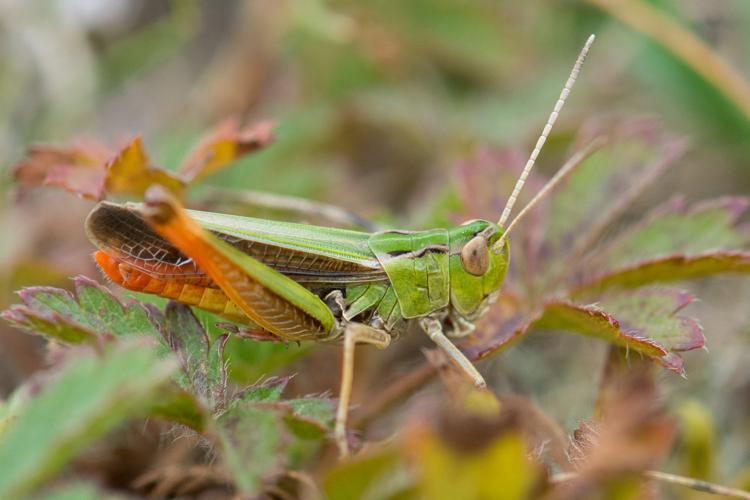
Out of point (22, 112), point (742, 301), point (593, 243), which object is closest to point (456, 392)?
point (593, 243)

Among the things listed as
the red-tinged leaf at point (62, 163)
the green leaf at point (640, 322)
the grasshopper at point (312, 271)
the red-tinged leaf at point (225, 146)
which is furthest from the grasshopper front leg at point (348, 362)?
the red-tinged leaf at point (62, 163)

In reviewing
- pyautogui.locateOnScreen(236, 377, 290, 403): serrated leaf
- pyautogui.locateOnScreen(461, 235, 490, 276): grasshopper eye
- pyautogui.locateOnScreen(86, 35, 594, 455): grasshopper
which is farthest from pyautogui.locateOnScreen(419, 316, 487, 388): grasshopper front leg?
pyautogui.locateOnScreen(236, 377, 290, 403): serrated leaf

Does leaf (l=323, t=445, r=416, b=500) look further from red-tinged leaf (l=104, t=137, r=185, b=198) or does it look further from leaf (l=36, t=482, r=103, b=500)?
red-tinged leaf (l=104, t=137, r=185, b=198)

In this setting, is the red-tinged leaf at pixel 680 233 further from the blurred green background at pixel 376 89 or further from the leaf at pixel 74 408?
the leaf at pixel 74 408

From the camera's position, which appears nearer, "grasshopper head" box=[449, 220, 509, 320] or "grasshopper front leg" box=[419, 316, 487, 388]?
"grasshopper front leg" box=[419, 316, 487, 388]

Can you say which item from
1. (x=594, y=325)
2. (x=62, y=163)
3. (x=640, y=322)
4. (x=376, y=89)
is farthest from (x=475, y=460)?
(x=376, y=89)

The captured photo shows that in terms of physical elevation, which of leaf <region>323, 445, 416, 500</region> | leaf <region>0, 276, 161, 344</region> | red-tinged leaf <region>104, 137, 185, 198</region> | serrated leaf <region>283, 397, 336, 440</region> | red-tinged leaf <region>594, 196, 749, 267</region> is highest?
red-tinged leaf <region>104, 137, 185, 198</region>

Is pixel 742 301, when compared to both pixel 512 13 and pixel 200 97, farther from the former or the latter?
pixel 200 97
